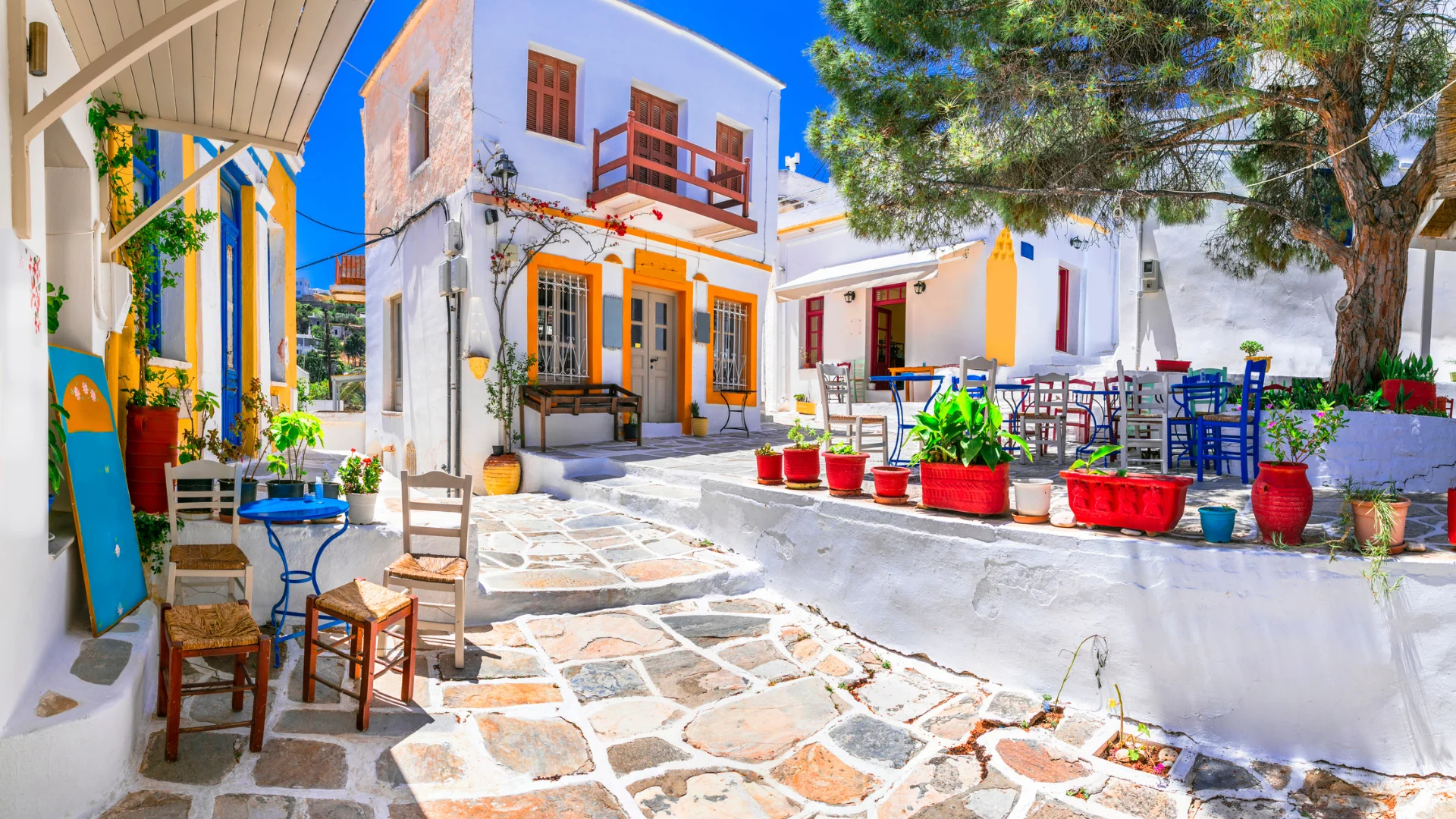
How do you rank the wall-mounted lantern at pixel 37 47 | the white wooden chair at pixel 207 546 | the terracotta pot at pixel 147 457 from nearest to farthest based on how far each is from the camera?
the wall-mounted lantern at pixel 37 47
the white wooden chair at pixel 207 546
the terracotta pot at pixel 147 457

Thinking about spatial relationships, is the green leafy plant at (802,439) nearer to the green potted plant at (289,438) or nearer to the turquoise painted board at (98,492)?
the green potted plant at (289,438)

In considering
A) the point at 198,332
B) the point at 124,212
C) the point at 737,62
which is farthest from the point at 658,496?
the point at 737,62

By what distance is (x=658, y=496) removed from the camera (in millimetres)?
6707

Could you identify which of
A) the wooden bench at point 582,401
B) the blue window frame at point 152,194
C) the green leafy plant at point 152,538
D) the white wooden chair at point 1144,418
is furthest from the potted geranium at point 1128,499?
the wooden bench at point 582,401

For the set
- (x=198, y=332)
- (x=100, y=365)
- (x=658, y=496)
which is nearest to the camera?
(x=100, y=365)

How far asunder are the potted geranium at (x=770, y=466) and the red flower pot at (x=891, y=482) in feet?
3.23

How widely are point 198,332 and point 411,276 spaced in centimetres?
475

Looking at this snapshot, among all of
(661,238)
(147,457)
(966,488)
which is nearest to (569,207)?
(661,238)

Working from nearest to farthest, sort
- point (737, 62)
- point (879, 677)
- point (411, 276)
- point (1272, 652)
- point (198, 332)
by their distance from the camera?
point (1272, 652) → point (879, 677) → point (198, 332) → point (411, 276) → point (737, 62)

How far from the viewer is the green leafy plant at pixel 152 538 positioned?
3678 mm

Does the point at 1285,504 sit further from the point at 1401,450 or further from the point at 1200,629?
the point at 1401,450

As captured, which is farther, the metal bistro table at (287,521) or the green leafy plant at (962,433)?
the green leafy plant at (962,433)

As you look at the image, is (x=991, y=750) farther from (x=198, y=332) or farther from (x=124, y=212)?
(x=198, y=332)

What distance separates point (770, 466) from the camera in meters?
5.54
